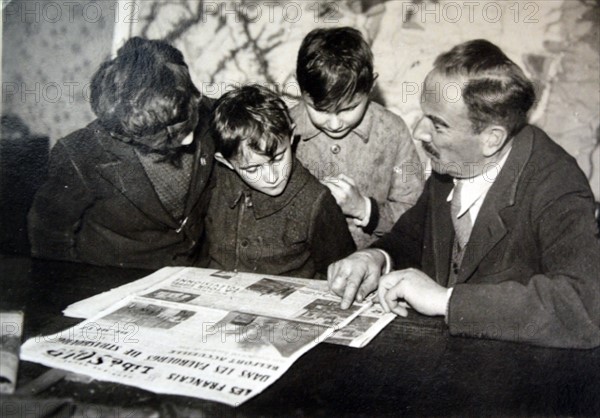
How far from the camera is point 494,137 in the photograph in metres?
1.53

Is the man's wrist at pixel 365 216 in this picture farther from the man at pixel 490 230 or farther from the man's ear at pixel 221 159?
the man's ear at pixel 221 159

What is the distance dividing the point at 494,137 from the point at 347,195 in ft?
1.46

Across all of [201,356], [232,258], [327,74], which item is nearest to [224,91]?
[327,74]

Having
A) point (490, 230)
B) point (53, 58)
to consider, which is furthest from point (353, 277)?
point (53, 58)

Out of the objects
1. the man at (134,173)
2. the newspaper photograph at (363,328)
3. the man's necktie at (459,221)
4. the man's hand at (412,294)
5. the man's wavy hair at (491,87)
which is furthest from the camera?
the man at (134,173)

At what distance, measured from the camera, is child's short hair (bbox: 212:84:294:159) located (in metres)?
1.62

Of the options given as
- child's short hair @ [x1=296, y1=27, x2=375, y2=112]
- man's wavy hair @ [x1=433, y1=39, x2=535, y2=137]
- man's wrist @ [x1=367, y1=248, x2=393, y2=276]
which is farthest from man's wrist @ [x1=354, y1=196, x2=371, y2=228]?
man's wavy hair @ [x1=433, y1=39, x2=535, y2=137]

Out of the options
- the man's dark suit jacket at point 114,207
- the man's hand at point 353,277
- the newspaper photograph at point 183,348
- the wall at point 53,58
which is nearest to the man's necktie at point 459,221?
the man's hand at point 353,277

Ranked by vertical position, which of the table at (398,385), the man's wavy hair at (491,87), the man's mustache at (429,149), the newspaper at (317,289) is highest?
the man's wavy hair at (491,87)

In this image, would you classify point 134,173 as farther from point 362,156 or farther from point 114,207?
point 362,156

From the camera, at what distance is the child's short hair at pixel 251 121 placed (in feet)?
5.31

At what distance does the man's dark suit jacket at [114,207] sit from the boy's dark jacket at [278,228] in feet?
0.20

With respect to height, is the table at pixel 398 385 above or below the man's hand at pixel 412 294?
below

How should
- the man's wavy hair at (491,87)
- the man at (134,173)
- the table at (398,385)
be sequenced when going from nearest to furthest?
the table at (398,385), the man's wavy hair at (491,87), the man at (134,173)
